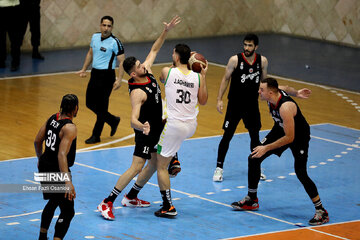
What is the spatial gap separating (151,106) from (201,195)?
1675 millimetres

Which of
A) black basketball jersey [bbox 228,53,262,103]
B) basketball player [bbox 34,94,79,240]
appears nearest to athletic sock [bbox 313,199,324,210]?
black basketball jersey [bbox 228,53,262,103]

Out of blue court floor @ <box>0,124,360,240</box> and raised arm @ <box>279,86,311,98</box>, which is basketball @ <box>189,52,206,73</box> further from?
blue court floor @ <box>0,124,360,240</box>

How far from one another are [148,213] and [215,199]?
1.14m

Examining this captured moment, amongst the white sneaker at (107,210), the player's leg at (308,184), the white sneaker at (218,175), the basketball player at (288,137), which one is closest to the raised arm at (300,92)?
the basketball player at (288,137)

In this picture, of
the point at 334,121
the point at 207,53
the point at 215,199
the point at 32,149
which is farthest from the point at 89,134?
the point at 207,53

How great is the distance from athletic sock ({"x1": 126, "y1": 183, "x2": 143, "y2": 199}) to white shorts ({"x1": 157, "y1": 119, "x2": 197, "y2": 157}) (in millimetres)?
638

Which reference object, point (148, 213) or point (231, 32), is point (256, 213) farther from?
point (231, 32)

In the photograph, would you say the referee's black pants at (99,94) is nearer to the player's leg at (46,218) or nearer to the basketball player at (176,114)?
the basketball player at (176,114)

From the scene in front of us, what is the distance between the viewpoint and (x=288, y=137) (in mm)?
9562

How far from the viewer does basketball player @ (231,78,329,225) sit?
9.59m

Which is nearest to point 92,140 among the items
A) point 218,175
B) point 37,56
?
point 218,175

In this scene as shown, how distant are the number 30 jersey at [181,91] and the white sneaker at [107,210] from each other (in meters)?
1.36

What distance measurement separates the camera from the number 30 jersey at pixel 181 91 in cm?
975

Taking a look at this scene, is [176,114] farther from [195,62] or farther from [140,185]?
[140,185]
